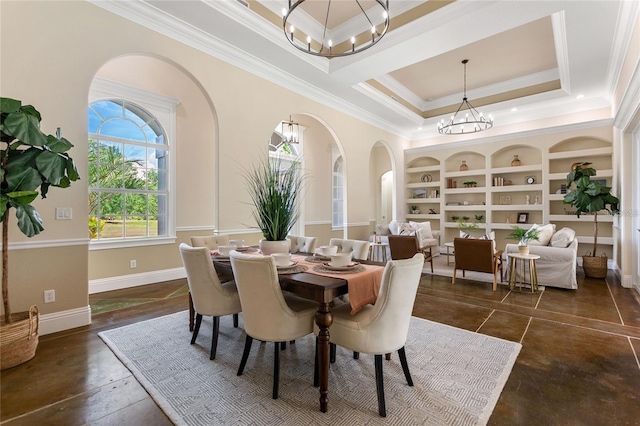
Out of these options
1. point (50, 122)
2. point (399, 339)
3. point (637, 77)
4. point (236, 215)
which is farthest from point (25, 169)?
point (637, 77)

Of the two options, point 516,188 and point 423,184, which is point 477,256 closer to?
point 516,188

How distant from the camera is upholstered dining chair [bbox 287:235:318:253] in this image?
3.16m

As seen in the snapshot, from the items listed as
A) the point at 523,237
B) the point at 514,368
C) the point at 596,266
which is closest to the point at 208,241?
the point at 514,368

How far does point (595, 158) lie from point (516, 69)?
266 centimetres

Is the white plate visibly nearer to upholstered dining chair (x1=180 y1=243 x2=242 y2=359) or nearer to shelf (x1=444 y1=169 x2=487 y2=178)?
upholstered dining chair (x1=180 y1=243 x2=242 y2=359)

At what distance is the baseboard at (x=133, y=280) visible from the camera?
4.14 metres

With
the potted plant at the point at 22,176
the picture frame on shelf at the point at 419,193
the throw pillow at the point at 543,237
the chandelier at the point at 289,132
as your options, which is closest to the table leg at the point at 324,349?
the potted plant at the point at 22,176

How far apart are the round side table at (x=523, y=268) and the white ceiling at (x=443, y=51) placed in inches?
112

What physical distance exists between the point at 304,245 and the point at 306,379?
145cm

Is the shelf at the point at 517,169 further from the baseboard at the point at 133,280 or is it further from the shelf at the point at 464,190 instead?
the baseboard at the point at 133,280

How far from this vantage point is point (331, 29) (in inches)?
170

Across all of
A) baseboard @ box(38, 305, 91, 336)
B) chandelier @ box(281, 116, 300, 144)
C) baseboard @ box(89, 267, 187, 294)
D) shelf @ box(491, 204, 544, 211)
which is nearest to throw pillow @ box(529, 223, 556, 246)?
shelf @ box(491, 204, 544, 211)

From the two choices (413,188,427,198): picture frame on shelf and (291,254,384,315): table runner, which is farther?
(413,188,427,198): picture frame on shelf

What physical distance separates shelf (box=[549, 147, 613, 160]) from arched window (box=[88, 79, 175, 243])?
768 cm
